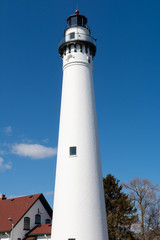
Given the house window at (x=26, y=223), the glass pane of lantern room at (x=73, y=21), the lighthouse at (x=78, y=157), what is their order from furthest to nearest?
the house window at (x=26, y=223) → the glass pane of lantern room at (x=73, y=21) → the lighthouse at (x=78, y=157)

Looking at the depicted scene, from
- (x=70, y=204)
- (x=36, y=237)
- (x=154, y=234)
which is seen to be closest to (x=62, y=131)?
(x=70, y=204)

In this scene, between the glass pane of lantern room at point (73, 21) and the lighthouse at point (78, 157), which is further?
the glass pane of lantern room at point (73, 21)

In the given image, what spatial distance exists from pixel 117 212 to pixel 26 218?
9965 mm

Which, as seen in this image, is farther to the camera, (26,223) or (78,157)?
(26,223)

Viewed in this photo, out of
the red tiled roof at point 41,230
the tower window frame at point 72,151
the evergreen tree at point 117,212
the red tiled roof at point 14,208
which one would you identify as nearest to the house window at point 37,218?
the red tiled roof at point 41,230

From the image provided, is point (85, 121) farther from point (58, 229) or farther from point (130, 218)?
point (130, 218)

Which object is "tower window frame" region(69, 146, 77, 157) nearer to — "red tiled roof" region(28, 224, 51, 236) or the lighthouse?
the lighthouse

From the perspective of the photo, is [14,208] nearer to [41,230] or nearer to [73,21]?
[41,230]

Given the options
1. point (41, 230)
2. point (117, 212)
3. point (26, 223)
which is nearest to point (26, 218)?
point (26, 223)

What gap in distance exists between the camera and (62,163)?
1759 centimetres

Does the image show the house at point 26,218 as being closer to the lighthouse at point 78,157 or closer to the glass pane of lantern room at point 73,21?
the lighthouse at point 78,157

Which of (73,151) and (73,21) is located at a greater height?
(73,21)

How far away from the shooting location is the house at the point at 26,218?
2417 centimetres

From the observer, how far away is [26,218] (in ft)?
84.1
